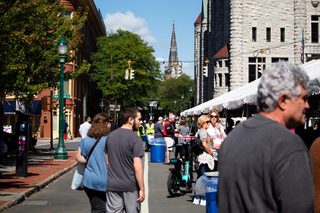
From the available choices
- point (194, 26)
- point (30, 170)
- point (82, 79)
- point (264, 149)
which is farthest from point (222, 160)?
point (194, 26)

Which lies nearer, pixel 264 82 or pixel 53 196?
pixel 264 82

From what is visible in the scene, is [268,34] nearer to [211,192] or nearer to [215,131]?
[215,131]

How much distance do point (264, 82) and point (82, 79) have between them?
184 ft

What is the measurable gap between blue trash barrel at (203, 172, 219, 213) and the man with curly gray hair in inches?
158

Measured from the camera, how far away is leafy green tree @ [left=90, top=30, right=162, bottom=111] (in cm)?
6047

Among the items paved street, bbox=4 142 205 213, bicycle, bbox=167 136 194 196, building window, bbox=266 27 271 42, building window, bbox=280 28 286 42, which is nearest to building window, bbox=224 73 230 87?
building window, bbox=266 27 271 42

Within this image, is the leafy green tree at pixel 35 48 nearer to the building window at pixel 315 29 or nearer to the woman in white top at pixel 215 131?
the woman in white top at pixel 215 131

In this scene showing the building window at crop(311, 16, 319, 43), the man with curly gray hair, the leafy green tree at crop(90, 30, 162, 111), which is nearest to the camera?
the man with curly gray hair

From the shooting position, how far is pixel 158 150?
69.3 ft

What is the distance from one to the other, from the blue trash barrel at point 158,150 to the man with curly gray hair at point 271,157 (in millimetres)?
18296

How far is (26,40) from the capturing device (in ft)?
52.9

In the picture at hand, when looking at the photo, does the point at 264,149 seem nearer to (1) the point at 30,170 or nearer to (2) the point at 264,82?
(2) the point at 264,82

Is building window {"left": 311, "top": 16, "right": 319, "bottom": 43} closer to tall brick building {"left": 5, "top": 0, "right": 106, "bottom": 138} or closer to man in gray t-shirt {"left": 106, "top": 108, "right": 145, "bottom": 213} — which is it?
tall brick building {"left": 5, "top": 0, "right": 106, "bottom": 138}

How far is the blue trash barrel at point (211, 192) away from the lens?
669 centimetres
